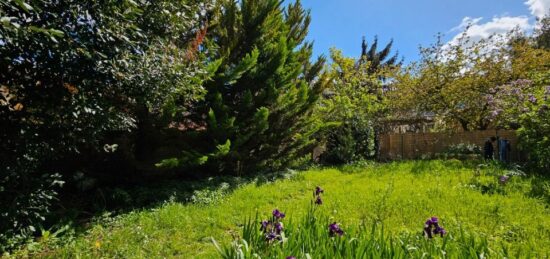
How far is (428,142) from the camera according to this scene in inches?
469

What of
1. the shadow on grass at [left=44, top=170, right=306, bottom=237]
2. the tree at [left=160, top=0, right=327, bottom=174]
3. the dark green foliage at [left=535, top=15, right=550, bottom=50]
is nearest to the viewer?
the shadow on grass at [left=44, top=170, right=306, bottom=237]

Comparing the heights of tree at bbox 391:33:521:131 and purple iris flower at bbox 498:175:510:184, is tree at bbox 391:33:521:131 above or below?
Result: above

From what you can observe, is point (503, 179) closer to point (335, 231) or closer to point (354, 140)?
point (335, 231)

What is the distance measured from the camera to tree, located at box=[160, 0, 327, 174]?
713 cm

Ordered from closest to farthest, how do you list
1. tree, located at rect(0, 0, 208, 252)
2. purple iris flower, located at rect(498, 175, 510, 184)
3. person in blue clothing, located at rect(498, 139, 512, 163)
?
tree, located at rect(0, 0, 208, 252) → purple iris flower, located at rect(498, 175, 510, 184) → person in blue clothing, located at rect(498, 139, 512, 163)

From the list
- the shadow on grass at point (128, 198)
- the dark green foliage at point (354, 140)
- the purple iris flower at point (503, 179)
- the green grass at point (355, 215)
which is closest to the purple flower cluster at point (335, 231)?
the green grass at point (355, 215)

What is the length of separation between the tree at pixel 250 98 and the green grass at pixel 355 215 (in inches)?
49.7

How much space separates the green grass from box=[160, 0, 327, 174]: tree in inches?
49.7

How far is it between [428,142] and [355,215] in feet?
28.9

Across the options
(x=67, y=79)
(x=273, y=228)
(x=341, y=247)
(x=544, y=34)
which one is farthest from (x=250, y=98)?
(x=544, y=34)

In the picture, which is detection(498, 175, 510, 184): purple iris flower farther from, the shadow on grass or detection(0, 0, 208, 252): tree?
detection(0, 0, 208, 252): tree

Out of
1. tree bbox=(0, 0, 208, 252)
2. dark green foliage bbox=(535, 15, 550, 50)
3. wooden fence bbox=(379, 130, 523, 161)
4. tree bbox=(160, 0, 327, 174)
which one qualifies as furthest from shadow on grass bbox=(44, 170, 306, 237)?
dark green foliage bbox=(535, 15, 550, 50)

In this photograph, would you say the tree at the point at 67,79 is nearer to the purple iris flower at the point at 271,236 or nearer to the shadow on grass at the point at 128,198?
the shadow on grass at the point at 128,198

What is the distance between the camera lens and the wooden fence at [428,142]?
31.8 ft
